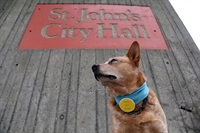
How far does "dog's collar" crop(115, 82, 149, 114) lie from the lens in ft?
5.55

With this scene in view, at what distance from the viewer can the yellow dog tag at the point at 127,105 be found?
1.69 m

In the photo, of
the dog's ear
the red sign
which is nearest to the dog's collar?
the dog's ear

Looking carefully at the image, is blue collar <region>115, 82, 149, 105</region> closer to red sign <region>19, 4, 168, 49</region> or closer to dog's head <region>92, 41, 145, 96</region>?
dog's head <region>92, 41, 145, 96</region>

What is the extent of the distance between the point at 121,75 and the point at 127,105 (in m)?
0.28

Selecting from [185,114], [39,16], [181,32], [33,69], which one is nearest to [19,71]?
[33,69]

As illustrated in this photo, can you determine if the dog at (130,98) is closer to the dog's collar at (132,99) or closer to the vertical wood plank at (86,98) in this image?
the dog's collar at (132,99)

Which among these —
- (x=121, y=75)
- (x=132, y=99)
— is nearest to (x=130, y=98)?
(x=132, y=99)

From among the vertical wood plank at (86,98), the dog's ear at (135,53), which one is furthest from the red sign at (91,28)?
the dog's ear at (135,53)

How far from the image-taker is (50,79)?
10.3 feet

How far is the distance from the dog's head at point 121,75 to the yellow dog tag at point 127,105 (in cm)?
8

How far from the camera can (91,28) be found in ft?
13.3

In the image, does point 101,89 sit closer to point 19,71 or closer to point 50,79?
point 50,79

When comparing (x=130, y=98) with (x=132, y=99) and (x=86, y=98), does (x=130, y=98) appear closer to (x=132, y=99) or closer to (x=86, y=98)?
(x=132, y=99)

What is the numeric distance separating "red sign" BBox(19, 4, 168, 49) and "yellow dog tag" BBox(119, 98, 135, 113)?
2.12m
